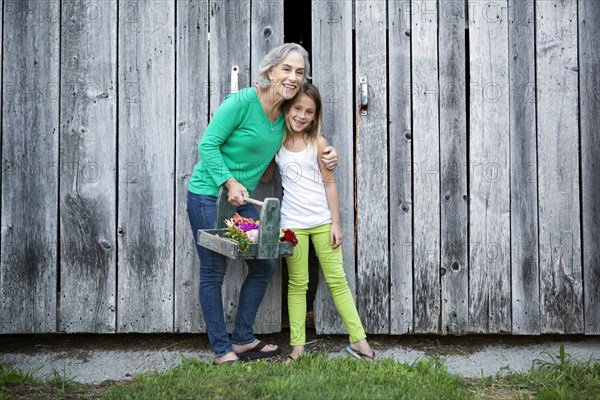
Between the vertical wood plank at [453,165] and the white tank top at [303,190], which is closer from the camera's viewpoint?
the white tank top at [303,190]

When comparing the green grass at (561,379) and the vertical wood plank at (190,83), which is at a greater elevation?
the vertical wood plank at (190,83)

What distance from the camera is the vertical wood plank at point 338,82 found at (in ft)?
12.5

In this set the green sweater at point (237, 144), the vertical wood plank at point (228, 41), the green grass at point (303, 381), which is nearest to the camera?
the green grass at point (303, 381)

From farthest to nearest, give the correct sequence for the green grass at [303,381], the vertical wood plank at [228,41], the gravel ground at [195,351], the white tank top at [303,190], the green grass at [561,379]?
the vertical wood plank at [228,41]
the gravel ground at [195,351]
the white tank top at [303,190]
the green grass at [561,379]
the green grass at [303,381]

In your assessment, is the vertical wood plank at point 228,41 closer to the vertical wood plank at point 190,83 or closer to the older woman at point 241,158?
the vertical wood plank at point 190,83

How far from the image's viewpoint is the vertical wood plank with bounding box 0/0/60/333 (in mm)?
3764

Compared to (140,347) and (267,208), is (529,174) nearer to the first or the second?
(267,208)

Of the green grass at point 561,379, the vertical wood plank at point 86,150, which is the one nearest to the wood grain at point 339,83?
the green grass at point 561,379

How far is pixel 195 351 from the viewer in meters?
3.83

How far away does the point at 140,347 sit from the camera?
12.8 ft

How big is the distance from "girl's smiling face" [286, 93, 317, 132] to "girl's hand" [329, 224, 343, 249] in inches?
23.2

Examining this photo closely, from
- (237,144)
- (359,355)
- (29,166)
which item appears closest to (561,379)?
(359,355)

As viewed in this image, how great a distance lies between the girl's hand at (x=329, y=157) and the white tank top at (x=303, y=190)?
2.7 inches

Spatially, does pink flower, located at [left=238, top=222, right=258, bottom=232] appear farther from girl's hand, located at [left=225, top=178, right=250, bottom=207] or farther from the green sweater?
the green sweater
